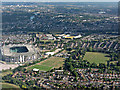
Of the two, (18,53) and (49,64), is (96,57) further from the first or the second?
(18,53)

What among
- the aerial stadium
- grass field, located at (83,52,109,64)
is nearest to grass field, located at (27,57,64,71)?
the aerial stadium

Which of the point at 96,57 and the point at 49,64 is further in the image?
the point at 96,57

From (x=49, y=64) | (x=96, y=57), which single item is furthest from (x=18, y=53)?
(x=96, y=57)

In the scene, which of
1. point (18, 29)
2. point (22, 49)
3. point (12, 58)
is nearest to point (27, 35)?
point (18, 29)

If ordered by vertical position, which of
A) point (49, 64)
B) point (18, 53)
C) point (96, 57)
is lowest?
point (49, 64)

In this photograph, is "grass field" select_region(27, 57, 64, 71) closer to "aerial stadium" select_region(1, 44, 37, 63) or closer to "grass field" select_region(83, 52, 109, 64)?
"aerial stadium" select_region(1, 44, 37, 63)

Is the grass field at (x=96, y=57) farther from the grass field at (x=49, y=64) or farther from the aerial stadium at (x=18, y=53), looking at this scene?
the aerial stadium at (x=18, y=53)
